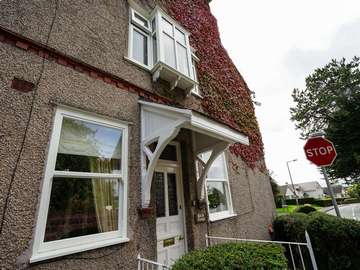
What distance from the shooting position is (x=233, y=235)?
5199 mm

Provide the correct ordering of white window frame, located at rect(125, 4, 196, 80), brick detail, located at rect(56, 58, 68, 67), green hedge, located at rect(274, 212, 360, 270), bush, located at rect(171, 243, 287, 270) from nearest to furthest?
1. bush, located at rect(171, 243, 287, 270)
2. brick detail, located at rect(56, 58, 68, 67)
3. green hedge, located at rect(274, 212, 360, 270)
4. white window frame, located at rect(125, 4, 196, 80)

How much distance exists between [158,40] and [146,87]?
1.38m

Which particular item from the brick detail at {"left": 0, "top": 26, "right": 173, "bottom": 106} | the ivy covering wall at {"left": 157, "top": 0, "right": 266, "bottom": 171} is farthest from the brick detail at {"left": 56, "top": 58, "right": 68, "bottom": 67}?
the ivy covering wall at {"left": 157, "top": 0, "right": 266, "bottom": 171}

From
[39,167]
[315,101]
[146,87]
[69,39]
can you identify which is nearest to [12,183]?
[39,167]

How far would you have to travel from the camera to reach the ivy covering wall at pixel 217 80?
6.50 m

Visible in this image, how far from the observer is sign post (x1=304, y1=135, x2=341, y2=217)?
13.9 feet

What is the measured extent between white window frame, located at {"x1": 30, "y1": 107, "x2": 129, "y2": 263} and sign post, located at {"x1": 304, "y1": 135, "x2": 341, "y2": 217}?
4.35 metres

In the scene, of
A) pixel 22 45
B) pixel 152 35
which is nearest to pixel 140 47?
pixel 152 35

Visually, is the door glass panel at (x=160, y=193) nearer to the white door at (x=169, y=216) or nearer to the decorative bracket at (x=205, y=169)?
the white door at (x=169, y=216)

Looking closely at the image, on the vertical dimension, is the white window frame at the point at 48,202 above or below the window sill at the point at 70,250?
above

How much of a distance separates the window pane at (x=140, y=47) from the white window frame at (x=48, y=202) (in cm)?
200

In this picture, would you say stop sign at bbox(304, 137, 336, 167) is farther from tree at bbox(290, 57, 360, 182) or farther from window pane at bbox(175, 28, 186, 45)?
tree at bbox(290, 57, 360, 182)

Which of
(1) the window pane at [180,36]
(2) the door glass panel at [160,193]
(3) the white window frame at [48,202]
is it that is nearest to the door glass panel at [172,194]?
(2) the door glass panel at [160,193]

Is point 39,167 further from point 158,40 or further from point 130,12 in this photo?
point 130,12
